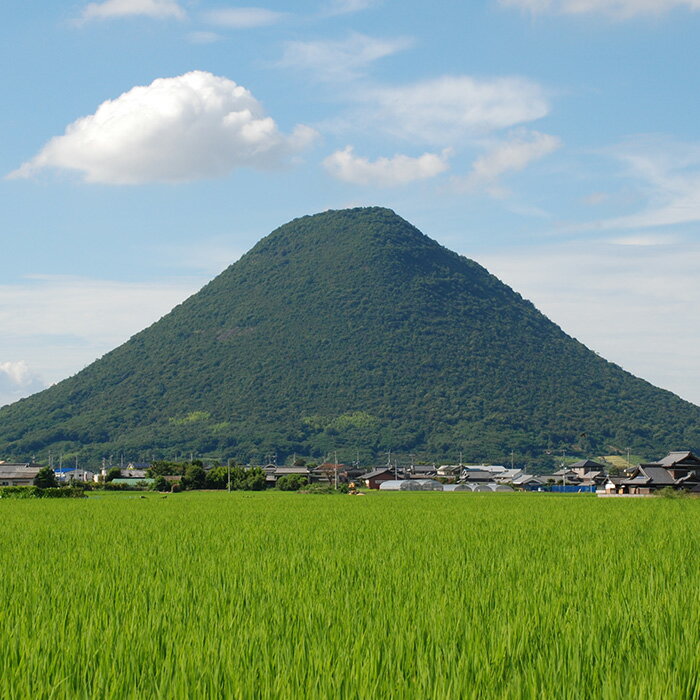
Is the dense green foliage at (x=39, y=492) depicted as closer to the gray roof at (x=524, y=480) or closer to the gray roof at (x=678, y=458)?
the gray roof at (x=678, y=458)

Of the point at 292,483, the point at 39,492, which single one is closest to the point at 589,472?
the point at 292,483

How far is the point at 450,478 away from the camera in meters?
139

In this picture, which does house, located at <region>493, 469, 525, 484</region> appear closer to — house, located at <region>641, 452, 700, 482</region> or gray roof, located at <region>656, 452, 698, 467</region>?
gray roof, located at <region>656, 452, 698, 467</region>

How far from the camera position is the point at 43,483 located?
64250 mm

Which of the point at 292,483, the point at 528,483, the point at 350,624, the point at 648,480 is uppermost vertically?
the point at 350,624

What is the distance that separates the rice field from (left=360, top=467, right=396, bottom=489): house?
10294 cm

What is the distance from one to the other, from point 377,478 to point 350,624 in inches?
4453

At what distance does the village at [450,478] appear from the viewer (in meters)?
70.9

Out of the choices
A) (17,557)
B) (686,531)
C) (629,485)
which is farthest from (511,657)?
(629,485)

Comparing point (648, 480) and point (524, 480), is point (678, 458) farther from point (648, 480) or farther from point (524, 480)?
point (524, 480)

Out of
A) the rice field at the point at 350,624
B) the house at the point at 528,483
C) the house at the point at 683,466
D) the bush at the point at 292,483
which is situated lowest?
the house at the point at 528,483

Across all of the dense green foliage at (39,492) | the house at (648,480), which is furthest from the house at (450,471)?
the dense green foliage at (39,492)

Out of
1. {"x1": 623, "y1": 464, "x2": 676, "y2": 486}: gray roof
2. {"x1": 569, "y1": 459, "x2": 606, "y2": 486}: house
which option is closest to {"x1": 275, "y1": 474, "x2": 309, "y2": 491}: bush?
{"x1": 623, "y1": 464, "x2": 676, "y2": 486}: gray roof

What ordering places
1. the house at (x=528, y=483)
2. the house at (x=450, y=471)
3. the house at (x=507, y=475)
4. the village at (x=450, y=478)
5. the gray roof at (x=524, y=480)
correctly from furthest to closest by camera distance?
the house at (x=450, y=471) → the house at (x=507, y=475) → the gray roof at (x=524, y=480) → the house at (x=528, y=483) → the village at (x=450, y=478)
